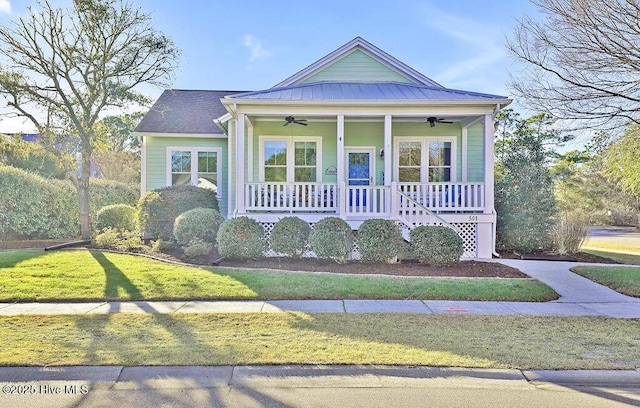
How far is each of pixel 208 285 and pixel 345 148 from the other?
7773mm

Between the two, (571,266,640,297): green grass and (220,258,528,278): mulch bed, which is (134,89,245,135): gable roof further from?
(571,266,640,297): green grass

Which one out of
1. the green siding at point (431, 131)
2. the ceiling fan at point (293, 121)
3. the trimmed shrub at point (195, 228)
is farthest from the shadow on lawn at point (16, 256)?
the green siding at point (431, 131)

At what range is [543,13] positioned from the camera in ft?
37.2

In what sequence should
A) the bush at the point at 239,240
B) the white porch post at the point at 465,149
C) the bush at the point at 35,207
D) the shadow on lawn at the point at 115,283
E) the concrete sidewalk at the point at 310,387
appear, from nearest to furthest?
the concrete sidewalk at the point at 310,387
the shadow on lawn at the point at 115,283
the bush at the point at 239,240
the bush at the point at 35,207
the white porch post at the point at 465,149

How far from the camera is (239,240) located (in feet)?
31.9

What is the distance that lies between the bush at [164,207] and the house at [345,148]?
4.89ft

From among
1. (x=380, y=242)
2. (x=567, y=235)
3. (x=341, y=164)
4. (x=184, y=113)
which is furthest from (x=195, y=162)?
(x=567, y=235)

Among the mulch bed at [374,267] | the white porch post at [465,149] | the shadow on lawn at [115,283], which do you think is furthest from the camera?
the white porch post at [465,149]

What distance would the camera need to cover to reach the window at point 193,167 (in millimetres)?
14672

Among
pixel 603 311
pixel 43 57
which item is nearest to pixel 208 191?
pixel 43 57

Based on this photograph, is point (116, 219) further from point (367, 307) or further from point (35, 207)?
point (367, 307)

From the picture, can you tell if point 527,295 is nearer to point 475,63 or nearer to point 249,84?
point 475,63

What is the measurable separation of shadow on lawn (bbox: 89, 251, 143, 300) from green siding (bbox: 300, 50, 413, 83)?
9.26m

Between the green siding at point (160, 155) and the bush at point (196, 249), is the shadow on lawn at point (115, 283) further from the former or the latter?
the green siding at point (160, 155)
